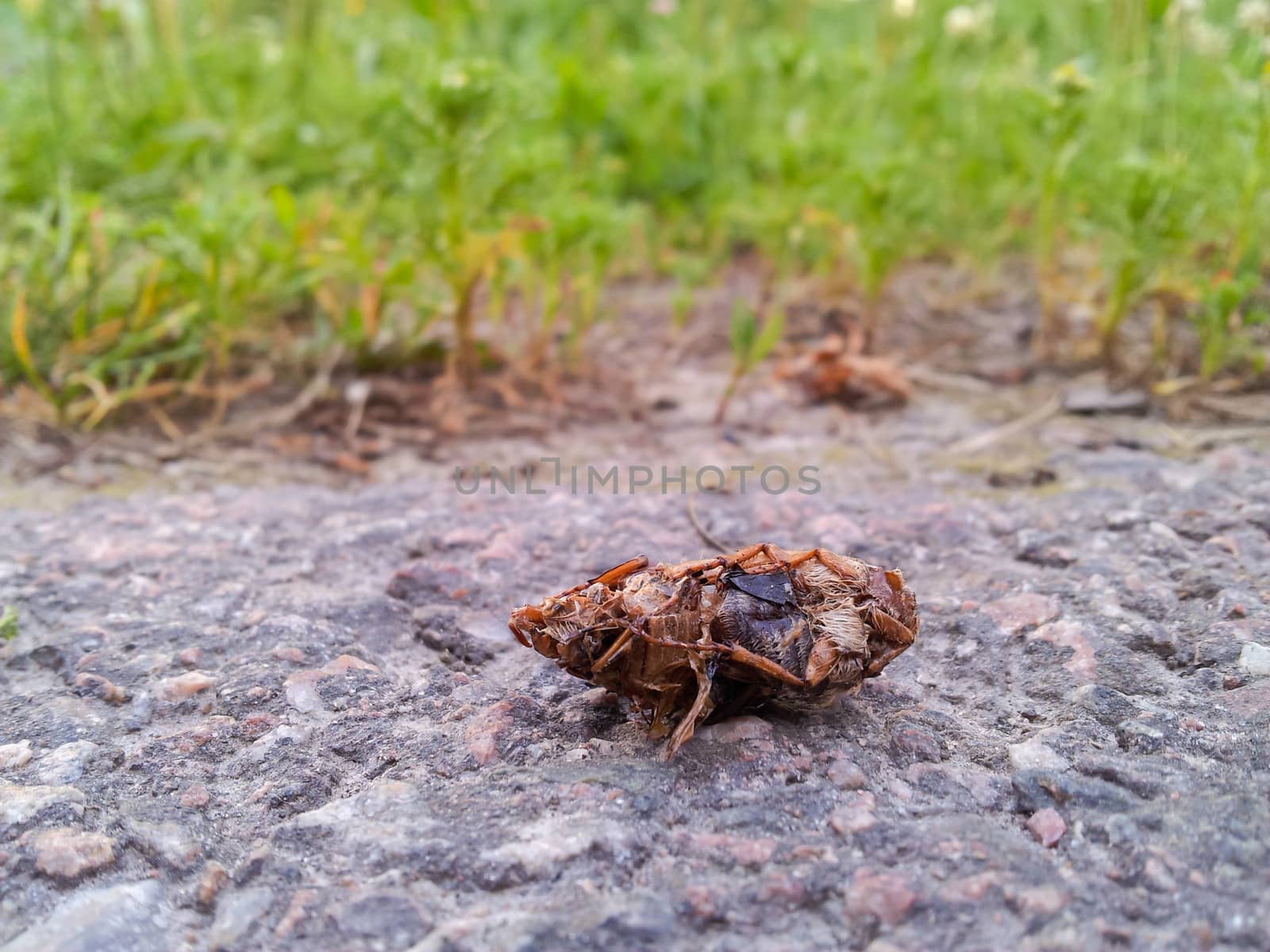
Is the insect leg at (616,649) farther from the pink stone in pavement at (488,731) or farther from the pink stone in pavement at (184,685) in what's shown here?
the pink stone in pavement at (184,685)

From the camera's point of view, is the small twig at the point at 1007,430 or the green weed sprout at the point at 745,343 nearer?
the small twig at the point at 1007,430

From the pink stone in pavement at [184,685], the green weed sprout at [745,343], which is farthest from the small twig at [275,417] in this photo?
the pink stone in pavement at [184,685]

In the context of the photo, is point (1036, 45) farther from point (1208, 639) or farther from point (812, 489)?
point (1208, 639)

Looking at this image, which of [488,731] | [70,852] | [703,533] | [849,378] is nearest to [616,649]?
[488,731]

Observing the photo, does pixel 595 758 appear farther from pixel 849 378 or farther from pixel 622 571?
pixel 849 378

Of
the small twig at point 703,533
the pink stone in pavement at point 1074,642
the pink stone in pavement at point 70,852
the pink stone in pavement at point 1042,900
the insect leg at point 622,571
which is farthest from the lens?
the small twig at point 703,533

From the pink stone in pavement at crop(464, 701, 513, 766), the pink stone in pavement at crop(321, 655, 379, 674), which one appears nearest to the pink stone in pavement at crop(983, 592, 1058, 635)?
the pink stone in pavement at crop(464, 701, 513, 766)
